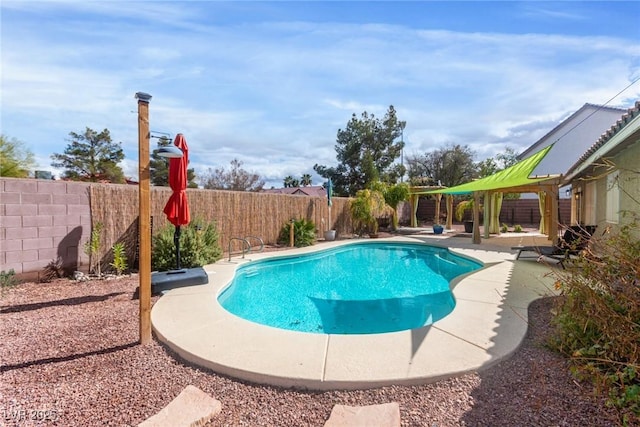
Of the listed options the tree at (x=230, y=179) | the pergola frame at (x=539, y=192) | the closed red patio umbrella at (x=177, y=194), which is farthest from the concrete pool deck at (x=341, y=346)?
the tree at (x=230, y=179)

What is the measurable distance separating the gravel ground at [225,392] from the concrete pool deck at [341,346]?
9 centimetres

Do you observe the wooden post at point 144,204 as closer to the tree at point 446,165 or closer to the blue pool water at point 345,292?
the blue pool water at point 345,292

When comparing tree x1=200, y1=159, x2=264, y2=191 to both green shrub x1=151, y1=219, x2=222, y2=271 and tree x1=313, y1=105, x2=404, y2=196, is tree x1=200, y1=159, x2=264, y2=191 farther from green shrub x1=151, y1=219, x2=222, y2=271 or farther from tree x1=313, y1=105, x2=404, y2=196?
green shrub x1=151, y1=219, x2=222, y2=271

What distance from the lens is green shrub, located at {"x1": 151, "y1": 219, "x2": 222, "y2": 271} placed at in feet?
23.9

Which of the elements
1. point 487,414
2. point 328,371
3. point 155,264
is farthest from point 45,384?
point 155,264

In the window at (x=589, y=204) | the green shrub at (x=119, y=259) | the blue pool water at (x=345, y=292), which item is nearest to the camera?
the blue pool water at (x=345, y=292)

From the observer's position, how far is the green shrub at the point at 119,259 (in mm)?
6908

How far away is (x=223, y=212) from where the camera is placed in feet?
33.8

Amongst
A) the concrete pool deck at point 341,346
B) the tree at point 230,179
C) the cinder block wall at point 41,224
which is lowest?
the concrete pool deck at point 341,346

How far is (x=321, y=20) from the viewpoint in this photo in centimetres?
707

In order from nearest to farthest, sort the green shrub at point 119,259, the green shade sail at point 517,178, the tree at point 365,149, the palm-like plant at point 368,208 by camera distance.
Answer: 1. the green shrub at point 119,259
2. the green shade sail at point 517,178
3. the palm-like plant at point 368,208
4. the tree at point 365,149

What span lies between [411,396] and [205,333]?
8.11ft

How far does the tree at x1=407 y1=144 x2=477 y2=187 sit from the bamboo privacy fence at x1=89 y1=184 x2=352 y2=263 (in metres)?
20.2

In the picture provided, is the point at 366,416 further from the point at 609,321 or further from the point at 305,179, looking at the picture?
the point at 305,179
